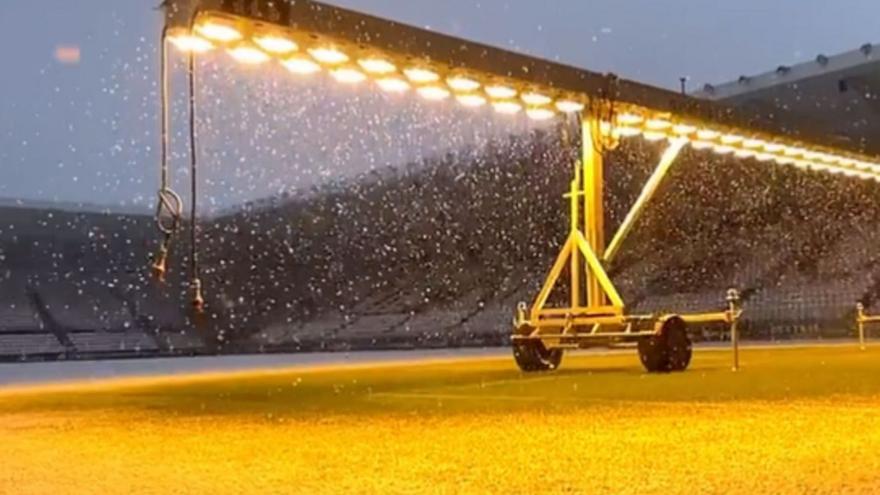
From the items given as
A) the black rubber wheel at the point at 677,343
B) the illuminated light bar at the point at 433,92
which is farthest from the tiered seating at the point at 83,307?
the black rubber wheel at the point at 677,343

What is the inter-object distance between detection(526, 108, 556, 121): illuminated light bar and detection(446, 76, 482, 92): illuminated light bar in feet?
3.89

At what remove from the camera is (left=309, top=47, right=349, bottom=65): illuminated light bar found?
9.61m

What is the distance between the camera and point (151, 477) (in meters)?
4.80

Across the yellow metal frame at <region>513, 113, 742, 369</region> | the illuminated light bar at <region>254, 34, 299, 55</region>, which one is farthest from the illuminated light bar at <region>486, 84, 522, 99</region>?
the illuminated light bar at <region>254, 34, 299, 55</region>

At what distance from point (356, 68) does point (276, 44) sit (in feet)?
3.54

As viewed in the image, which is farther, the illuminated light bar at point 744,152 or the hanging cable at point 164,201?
the illuminated light bar at point 744,152

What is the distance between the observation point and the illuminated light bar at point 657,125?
1291 centimetres

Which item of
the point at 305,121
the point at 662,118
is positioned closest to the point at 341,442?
the point at 662,118

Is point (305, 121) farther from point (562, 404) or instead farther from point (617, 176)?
point (562, 404)

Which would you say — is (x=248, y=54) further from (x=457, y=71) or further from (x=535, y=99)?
(x=535, y=99)

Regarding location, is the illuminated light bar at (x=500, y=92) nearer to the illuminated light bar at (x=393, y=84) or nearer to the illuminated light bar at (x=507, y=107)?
the illuminated light bar at (x=507, y=107)

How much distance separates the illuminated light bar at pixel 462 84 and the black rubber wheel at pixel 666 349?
3087 mm

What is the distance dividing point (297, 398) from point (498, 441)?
14.2 feet

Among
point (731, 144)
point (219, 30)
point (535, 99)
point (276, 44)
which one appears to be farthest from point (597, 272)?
point (219, 30)
